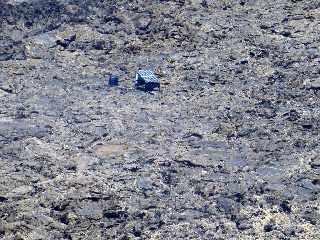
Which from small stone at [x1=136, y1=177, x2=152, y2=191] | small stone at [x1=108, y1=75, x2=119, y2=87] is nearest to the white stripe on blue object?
small stone at [x1=108, y1=75, x2=119, y2=87]

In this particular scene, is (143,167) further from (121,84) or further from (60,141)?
(121,84)

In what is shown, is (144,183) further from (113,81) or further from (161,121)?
(113,81)

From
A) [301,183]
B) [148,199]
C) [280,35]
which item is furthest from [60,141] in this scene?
[280,35]

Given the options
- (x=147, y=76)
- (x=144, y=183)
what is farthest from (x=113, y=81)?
(x=144, y=183)

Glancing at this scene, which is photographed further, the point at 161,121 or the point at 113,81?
the point at 113,81

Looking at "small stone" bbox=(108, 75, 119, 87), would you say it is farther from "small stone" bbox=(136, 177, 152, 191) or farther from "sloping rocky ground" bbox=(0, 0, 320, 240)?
"small stone" bbox=(136, 177, 152, 191)

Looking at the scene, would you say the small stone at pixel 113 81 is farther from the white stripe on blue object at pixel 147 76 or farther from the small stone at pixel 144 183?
the small stone at pixel 144 183

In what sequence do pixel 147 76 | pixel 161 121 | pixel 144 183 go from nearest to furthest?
pixel 144 183, pixel 161 121, pixel 147 76

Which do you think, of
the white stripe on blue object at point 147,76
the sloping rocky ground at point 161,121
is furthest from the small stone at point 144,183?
the white stripe on blue object at point 147,76
